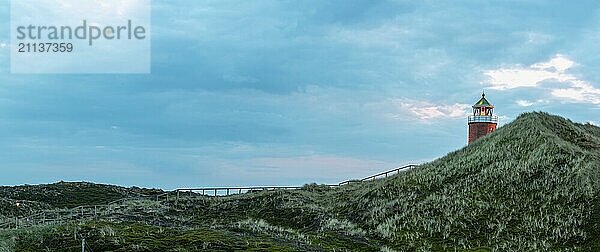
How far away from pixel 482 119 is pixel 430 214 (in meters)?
31.2

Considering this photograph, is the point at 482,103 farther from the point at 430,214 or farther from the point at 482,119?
the point at 430,214

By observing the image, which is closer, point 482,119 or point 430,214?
point 430,214

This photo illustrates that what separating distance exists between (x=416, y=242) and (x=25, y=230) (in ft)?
74.8

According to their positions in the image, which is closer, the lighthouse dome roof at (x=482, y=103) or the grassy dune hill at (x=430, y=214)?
the grassy dune hill at (x=430, y=214)

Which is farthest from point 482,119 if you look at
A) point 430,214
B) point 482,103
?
point 430,214

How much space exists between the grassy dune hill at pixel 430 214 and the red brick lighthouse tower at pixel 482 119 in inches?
430

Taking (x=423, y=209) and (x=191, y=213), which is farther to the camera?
(x=191, y=213)

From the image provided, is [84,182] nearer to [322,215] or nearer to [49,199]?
[49,199]

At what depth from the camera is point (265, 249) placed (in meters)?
28.2

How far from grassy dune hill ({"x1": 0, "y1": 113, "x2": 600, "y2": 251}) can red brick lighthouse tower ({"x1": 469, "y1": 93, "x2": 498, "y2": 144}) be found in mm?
10915

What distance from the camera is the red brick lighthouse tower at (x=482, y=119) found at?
6525cm

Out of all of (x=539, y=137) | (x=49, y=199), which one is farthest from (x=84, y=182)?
(x=539, y=137)

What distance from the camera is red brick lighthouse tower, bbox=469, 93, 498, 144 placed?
65.2 metres

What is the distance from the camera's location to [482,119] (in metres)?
65.6
